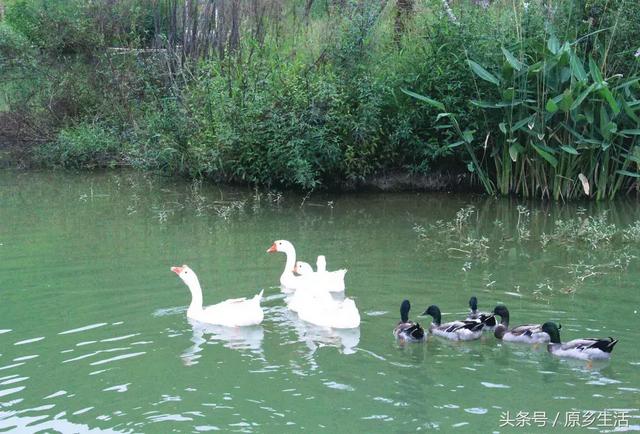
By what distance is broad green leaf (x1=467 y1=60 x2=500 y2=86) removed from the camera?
16906mm

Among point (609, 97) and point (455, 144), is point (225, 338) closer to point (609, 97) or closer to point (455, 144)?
point (455, 144)

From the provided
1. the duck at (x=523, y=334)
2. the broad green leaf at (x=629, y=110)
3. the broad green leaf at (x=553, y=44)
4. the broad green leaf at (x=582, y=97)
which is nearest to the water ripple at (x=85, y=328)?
the duck at (x=523, y=334)

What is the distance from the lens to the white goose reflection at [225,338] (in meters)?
8.93

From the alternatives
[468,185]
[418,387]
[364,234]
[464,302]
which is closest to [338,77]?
[468,185]

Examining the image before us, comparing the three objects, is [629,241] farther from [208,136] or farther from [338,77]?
[208,136]

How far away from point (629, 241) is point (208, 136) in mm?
8594

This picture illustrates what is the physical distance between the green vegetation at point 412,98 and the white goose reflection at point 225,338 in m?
7.83

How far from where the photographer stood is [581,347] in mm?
8516

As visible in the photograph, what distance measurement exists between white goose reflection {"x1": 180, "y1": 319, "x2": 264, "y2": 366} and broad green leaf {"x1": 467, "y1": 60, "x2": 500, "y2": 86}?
873 cm

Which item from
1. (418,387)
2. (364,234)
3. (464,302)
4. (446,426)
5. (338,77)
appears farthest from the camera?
(338,77)

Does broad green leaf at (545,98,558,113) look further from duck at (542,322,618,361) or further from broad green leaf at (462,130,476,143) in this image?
duck at (542,322,618,361)

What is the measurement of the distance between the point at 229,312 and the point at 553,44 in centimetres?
962

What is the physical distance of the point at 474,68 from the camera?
17.1 m

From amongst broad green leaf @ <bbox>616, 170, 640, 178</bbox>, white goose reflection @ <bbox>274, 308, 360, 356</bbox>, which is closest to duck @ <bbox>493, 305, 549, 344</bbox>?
white goose reflection @ <bbox>274, 308, 360, 356</bbox>
